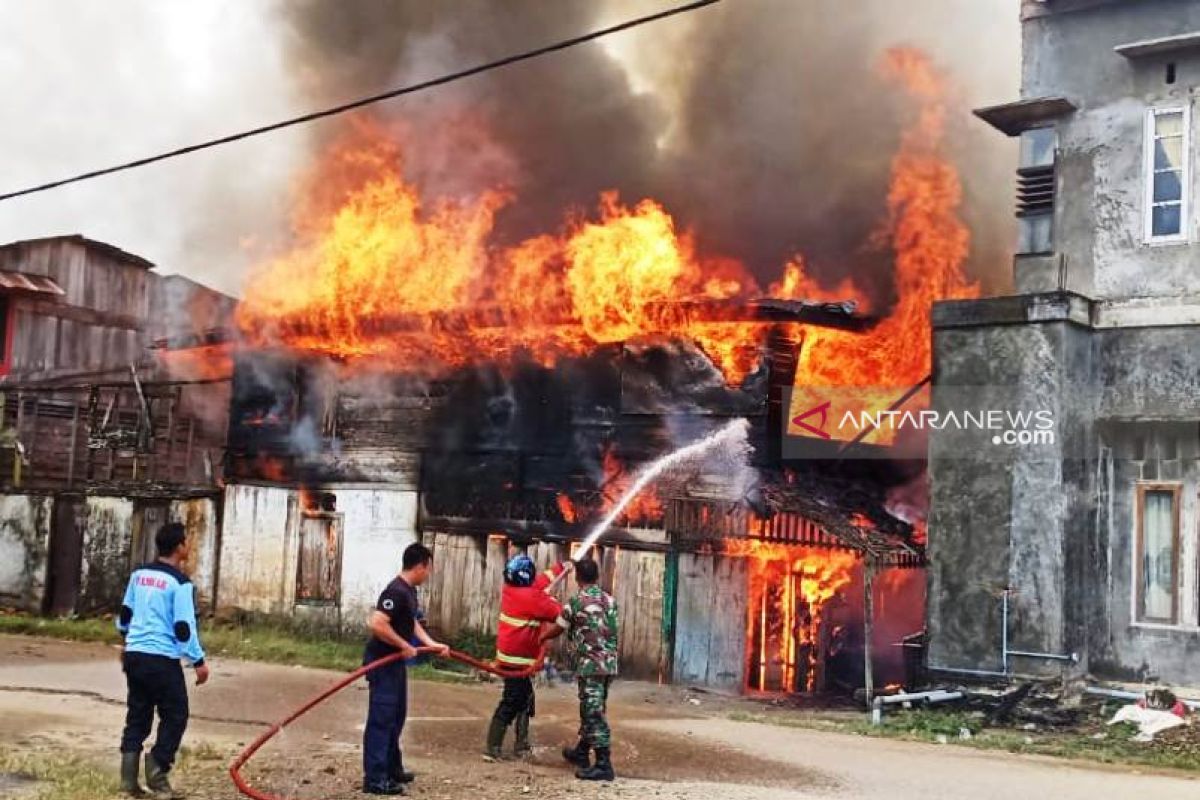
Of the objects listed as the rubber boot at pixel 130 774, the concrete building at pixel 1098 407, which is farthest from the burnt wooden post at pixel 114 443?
the concrete building at pixel 1098 407

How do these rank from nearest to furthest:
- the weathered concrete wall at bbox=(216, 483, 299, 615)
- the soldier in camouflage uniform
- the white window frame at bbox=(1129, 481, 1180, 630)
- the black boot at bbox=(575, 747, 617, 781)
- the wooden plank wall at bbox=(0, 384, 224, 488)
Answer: the black boot at bbox=(575, 747, 617, 781), the soldier in camouflage uniform, the white window frame at bbox=(1129, 481, 1180, 630), the weathered concrete wall at bbox=(216, 483, 299, 615), the wooden plank wall at bbox=(0, 384, 224, 488)

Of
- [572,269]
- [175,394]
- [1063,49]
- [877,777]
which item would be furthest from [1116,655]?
[175,394]

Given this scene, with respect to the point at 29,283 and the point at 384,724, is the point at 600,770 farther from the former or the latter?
the point at 29,283

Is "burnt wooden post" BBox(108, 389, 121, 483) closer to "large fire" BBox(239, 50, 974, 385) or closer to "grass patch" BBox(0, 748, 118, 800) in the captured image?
"large fire" BBox(239, 50, 974, 385)

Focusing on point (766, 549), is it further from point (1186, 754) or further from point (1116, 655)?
point (1186, 754)

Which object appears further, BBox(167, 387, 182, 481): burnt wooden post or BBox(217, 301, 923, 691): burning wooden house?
BBox(167, 387, 182, 481): burnt wooden post

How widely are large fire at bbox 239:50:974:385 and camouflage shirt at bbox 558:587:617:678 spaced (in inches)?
271

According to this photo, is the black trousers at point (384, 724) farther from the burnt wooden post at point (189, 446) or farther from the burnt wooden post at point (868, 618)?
the burnt wooden post at point (189, 446)

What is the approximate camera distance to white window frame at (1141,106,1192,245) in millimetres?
13742

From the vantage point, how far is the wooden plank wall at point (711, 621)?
51.6 ft

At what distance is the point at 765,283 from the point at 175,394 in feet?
33.9

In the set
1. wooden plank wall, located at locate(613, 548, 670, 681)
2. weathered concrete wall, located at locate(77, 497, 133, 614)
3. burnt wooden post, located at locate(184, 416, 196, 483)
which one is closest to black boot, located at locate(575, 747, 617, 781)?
wooden plank wall, located at locate(613, 548, 670, 681)

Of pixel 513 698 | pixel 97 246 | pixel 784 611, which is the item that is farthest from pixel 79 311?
pixel 513 698

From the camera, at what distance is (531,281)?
61.4ft
